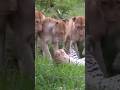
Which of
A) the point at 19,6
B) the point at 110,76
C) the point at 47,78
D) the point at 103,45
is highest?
the point at 19,6

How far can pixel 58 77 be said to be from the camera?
4.61 m

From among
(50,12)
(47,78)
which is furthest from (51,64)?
(50,12)

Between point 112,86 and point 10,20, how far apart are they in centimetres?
91

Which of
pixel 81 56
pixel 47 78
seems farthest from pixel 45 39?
pixel 47 78

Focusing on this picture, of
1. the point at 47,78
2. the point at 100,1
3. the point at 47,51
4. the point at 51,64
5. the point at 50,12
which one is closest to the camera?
the point at 100,1

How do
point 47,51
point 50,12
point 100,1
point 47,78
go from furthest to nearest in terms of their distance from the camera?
1. point 50,12
2. point 47,51
3. point 47,78
4. point 100,1

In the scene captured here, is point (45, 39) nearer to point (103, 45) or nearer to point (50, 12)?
point (50, 12)

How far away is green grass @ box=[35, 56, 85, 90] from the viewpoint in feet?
14.3

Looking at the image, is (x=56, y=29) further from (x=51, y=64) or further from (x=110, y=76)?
(x=110, y=76)

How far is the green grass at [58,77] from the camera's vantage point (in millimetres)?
4355

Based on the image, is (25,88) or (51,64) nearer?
(25,88)

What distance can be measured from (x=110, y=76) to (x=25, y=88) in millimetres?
656

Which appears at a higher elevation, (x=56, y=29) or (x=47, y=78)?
(x=56, y=29)

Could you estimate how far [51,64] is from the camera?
17.0ft
